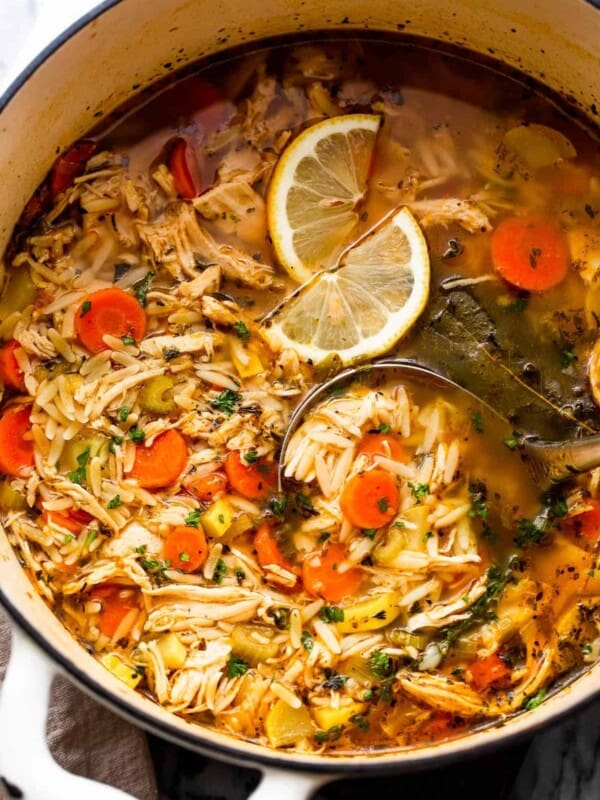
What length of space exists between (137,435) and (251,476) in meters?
0.34

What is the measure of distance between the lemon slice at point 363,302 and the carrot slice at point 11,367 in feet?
2.31

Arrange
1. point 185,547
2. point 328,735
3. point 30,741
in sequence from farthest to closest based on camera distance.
Result: point 185,547, point 328,735, point 30,741

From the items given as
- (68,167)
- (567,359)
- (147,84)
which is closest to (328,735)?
(567,359)

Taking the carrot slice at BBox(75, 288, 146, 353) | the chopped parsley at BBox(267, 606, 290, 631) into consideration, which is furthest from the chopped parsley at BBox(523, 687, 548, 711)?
the carrot slice at BBox(75, 288, 146, 353)

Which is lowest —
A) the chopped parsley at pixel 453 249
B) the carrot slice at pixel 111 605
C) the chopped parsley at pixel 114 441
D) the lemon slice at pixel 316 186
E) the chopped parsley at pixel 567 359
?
the carrot slice at pixel 111 605

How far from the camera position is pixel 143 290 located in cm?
297

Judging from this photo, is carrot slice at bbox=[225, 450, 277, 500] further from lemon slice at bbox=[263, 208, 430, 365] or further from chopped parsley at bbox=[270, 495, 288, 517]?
lemon slice at bbox=[263, 208, 430, 365]

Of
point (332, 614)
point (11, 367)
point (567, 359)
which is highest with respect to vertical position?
point (11, 367)

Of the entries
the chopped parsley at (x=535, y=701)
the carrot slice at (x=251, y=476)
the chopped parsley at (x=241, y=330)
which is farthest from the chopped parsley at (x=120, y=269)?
the chopped parsley at (x=535, y=701)

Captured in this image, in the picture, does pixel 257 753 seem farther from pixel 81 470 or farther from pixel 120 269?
pixel 120 269

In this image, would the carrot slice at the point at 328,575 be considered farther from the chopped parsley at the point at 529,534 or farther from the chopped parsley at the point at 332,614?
the chopped parsley at the point at 529,534

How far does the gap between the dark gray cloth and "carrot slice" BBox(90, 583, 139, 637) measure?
0.22 metres

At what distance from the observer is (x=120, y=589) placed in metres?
2.94

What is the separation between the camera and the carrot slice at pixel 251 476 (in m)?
2.95
